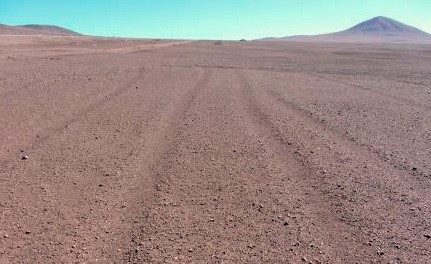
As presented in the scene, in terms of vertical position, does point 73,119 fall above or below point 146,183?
above

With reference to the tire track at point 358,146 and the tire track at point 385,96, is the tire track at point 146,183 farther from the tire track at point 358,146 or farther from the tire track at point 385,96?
the tire track at point 385,96

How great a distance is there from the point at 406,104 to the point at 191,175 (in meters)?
8.45

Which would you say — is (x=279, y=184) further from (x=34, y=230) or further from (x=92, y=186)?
(x=34, y=230)

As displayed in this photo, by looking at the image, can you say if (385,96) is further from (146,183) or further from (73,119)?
(146,183)

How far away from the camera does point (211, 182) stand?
604cm

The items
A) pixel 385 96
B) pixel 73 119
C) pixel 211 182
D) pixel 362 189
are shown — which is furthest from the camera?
pixel 385 96

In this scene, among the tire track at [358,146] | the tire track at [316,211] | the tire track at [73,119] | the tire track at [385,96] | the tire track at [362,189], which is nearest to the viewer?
the tire track at [316,211]

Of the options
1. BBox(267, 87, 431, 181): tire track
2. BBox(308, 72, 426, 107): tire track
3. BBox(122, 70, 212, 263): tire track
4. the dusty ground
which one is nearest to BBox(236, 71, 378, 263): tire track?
the dusty ground

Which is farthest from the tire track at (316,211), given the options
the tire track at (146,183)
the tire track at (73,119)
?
the tire track at (73,119)

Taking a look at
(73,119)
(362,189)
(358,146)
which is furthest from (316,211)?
(73,119)

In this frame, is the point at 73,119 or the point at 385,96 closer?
the point at 73,119

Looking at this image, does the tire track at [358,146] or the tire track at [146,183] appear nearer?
the tire track at [146,183]

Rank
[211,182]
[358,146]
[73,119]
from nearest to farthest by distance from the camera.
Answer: [211,182] < [358,146] < [73,119]

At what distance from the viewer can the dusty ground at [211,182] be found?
4.37 m
